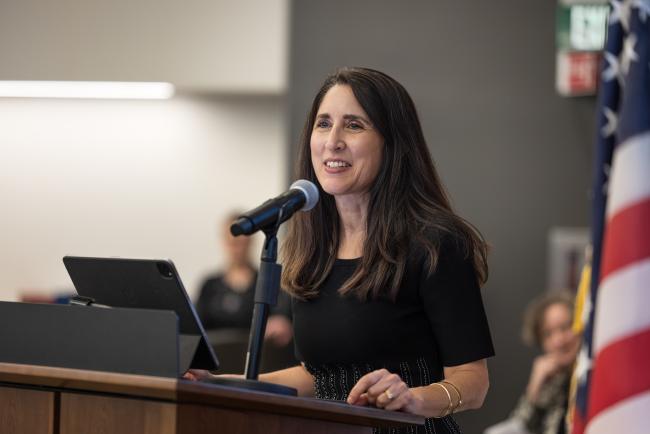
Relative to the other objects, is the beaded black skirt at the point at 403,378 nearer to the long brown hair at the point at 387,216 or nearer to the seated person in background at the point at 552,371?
the long brown hair at the point at 387,216

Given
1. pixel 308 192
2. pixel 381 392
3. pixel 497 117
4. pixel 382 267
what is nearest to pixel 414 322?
pixel 382 267

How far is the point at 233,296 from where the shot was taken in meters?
6.10

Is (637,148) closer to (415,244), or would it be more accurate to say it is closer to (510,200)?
(415,244)

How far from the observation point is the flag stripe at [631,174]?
199 cm

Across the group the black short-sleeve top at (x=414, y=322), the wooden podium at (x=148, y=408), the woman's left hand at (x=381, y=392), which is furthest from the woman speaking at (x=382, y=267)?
the wooden podium at (x=148, y=408)

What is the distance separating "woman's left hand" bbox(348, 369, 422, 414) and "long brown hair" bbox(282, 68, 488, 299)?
298 millimetres

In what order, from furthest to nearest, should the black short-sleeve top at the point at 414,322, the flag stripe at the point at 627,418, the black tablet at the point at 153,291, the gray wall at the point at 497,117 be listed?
the gray wall at the point at 497,117
the black short-sleeve top at the point at 414,322
the flag stripe at the point at 627,418
the black tablet at the point at 153,291

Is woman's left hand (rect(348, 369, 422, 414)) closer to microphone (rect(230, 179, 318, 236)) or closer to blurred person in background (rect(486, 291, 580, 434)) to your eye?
microphone (rect(230, 179, 318, 236))

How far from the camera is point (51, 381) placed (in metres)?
1.70

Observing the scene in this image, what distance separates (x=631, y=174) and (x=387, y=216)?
1.55 ft

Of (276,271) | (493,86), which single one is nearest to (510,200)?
(493,86)

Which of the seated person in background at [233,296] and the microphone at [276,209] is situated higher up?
the microphone at [276,209]

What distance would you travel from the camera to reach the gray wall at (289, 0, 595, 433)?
6.25m

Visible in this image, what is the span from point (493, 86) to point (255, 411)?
190 inches
